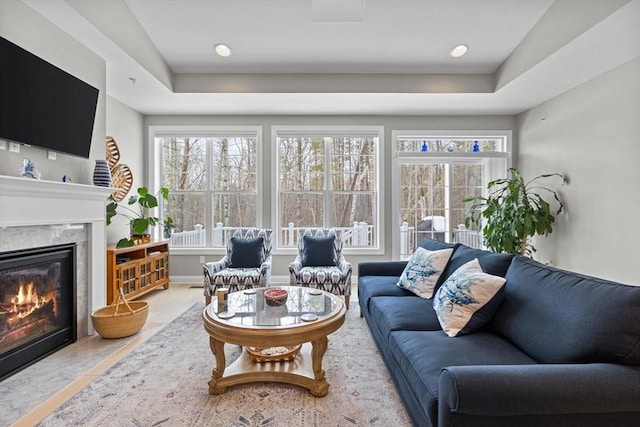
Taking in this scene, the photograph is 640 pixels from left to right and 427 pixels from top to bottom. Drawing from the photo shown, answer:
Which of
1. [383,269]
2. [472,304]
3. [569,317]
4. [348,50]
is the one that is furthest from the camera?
[348,50]

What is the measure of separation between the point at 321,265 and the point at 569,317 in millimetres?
2705

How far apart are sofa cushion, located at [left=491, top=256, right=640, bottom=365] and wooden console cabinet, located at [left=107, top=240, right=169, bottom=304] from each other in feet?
11.8

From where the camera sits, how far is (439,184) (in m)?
4.95

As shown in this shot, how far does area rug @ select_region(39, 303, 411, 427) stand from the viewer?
68.4 inches

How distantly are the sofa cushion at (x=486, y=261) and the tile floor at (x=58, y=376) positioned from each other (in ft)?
8.72

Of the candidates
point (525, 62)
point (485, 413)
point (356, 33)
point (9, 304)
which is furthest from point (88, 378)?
point (525, 62)

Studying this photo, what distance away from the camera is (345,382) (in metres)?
2.10

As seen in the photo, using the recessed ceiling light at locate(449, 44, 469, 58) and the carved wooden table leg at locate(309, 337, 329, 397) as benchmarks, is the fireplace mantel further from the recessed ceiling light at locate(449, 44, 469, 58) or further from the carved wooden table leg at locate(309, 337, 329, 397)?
the recessed ceiling light at locate(449, 44, 469, 58)

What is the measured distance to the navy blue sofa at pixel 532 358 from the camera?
1.07 m

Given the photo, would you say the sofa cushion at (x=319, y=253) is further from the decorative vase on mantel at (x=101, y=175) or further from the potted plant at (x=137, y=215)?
the decorative vase on mantel at (x=101, y=175)

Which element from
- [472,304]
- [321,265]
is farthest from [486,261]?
[321,265]

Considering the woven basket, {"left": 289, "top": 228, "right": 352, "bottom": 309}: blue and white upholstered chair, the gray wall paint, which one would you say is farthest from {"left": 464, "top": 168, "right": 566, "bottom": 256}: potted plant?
the woven basket

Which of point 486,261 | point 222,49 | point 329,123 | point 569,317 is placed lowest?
point 569,317

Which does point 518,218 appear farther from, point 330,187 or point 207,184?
point 207,184
